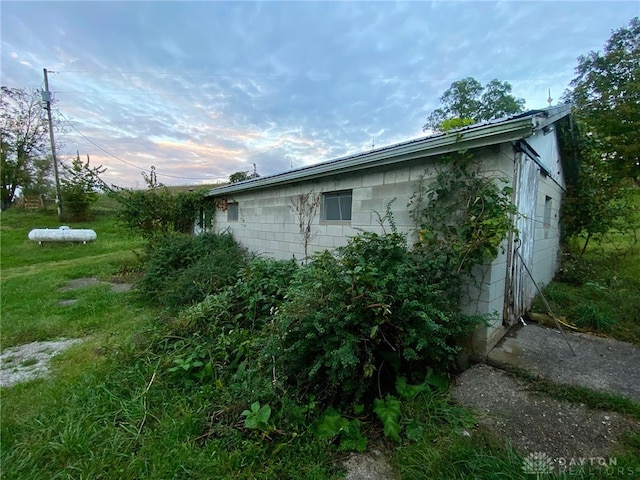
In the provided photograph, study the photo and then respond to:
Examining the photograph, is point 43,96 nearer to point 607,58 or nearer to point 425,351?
point 425,351

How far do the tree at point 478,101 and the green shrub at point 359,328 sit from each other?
2353cm

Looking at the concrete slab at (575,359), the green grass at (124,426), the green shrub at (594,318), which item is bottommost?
the green grass at (124,426)

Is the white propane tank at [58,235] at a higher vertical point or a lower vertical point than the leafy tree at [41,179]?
lower

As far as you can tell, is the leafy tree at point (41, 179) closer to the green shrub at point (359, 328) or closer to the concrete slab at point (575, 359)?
the green shrub at point (359, 328)

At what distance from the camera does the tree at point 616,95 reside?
8.73m

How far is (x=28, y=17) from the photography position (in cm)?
489

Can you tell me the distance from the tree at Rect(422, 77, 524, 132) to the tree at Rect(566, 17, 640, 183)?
8.87 metres

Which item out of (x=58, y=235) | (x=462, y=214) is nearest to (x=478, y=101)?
(x=462, y=214)

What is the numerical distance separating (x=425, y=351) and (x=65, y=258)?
44.3 feet

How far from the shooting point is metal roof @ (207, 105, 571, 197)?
2.43 meters

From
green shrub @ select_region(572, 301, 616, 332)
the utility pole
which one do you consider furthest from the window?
the utility pole

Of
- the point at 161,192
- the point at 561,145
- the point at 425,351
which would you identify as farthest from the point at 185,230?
the point at 561,145

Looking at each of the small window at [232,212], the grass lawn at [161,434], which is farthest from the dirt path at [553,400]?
the small window at [232,212]

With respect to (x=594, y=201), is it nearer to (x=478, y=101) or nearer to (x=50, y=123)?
(x=478, y=101)
